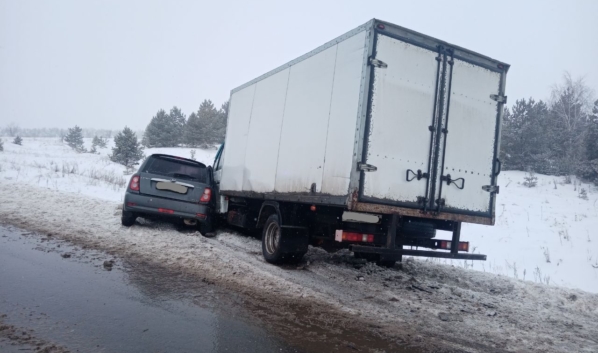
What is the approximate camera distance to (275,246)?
705 cm

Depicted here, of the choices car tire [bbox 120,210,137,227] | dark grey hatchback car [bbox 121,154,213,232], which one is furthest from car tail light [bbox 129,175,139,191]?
car tire [bbox 120,210,137,227]

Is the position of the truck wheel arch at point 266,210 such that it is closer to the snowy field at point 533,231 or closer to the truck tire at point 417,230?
the truck tire at point 417,230

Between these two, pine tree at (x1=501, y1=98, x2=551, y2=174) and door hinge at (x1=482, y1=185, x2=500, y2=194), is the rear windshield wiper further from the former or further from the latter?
pine tree at (x1=501, y1=98, x2=551, y2=174)

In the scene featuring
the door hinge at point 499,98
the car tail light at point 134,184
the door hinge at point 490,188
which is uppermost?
the door hinge at point 499,98

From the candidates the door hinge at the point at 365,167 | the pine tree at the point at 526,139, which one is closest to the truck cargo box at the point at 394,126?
the door hinge at the point at 365,167

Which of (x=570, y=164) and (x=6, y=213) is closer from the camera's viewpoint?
(x=6, y=213)

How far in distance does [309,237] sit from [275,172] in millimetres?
1383

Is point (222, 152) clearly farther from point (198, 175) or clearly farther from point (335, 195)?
point (335, 195)

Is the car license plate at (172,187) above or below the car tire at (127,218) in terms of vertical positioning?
above

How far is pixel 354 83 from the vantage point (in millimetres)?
5598

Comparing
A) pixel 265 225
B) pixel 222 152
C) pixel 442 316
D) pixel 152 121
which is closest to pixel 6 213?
pixel 222 152

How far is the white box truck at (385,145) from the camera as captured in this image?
5.49 metres

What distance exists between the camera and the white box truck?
18.0ft

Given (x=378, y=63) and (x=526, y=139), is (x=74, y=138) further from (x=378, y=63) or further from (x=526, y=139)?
(x=378, y=63)
